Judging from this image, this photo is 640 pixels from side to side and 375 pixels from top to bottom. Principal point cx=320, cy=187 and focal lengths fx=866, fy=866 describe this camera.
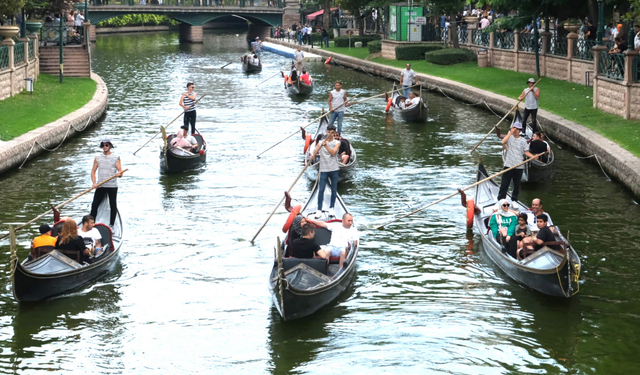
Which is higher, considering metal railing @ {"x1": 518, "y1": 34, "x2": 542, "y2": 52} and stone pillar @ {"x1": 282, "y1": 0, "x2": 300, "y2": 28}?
stone pillar @ {"x1": 282, "y1": 0, "x2": 300, "y2": 28}

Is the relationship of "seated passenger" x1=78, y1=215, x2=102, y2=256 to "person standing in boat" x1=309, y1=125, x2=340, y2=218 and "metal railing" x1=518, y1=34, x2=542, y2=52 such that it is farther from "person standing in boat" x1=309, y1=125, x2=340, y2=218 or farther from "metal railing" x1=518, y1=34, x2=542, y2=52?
"metal railing" x1=518, y1=34, x2=542, y2=52

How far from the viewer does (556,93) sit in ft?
106

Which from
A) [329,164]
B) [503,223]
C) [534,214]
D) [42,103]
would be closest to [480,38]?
[42,103]

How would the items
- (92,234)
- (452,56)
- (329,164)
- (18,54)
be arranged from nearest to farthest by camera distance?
(92,234)
(329,164)
(18,54)
(452,56)

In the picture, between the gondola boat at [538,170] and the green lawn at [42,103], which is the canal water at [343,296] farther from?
the green lawn at [42,103]

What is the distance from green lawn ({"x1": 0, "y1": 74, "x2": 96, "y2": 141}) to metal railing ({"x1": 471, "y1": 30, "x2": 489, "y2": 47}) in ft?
66.2

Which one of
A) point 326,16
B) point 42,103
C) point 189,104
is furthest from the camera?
point 326,16

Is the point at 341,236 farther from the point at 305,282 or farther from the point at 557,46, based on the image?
the point at 557,46

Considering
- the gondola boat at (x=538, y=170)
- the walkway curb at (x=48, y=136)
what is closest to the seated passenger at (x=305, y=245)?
the gondola boat at (x=538, y=170)

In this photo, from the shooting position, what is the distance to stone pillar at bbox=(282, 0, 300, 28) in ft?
297

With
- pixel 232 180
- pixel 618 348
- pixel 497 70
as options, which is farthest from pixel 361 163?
pixel 497 70

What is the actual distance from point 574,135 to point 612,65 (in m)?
3.74

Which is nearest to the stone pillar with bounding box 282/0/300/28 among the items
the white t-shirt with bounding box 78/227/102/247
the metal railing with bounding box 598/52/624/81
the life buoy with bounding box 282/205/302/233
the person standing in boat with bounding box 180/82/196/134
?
the metal railing with bounding box 598/52/624/81

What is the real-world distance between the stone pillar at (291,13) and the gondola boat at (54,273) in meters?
78.0
